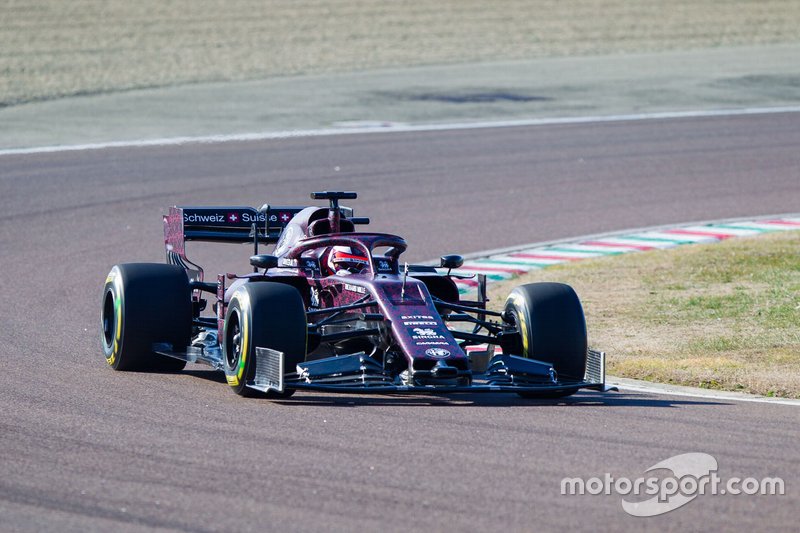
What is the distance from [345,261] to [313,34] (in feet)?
87.1

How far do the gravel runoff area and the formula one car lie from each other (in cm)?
1851

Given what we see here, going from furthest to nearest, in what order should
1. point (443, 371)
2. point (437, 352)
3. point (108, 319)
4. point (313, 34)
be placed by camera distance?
point (313, 34) < point (108, 319) < point (437, 352) < point (443, 371)

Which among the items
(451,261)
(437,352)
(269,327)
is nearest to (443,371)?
(437,352)

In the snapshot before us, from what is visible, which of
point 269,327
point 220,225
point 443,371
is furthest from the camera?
point 220,225

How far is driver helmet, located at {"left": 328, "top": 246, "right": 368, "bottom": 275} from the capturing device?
1080cm

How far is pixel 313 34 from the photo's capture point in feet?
120

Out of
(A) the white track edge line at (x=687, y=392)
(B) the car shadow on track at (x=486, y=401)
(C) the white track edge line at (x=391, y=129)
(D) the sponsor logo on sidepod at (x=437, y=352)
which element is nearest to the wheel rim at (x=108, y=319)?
(B) the car shadow on track at (x=486, y=401)

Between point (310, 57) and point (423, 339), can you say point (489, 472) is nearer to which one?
point (423, 339)

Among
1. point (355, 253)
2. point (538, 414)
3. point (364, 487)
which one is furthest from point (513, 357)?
point (364, 487)

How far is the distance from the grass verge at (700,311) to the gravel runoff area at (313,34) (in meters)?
16.3

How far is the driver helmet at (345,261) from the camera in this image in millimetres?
10797

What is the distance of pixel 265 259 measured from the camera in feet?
34.5

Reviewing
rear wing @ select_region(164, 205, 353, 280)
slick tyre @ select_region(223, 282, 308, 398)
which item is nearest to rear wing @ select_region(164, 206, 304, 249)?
rear wing @ select_region(164, 205, 353, 280)

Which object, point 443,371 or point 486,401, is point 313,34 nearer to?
point 486,401
